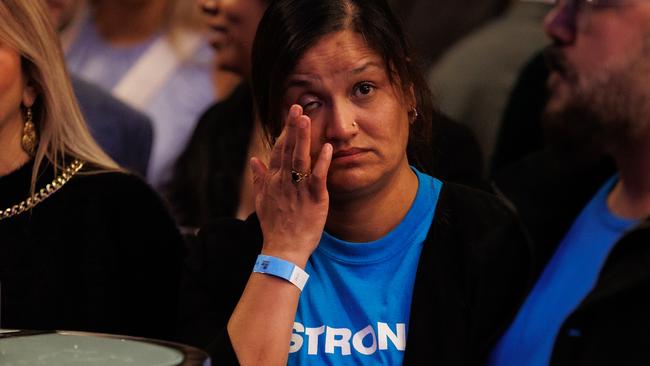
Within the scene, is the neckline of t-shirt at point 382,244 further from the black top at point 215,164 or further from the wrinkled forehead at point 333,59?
the black top at point 215,164

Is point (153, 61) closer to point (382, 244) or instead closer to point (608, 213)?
point (608, 213)

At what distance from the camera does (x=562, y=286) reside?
237 cm

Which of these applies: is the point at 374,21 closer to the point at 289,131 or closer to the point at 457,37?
the point at 289,131

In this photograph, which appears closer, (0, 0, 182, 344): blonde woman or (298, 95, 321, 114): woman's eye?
(298, 95, 321, 114): woman's eye

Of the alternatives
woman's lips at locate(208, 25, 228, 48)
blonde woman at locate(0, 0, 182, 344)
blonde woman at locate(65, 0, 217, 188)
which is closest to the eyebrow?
blonde woman at locate(0, 0, 182, 344)

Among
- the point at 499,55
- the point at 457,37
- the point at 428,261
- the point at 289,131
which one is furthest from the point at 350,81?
the point at 457,37

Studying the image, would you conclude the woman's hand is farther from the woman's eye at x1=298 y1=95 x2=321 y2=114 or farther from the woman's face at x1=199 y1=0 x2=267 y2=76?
the woman's face at x1=199 y1=0 x2=267 y2=76

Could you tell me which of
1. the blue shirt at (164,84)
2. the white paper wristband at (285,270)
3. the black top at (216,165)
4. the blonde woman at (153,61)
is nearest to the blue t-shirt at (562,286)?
the white paper wristband at (285,270)

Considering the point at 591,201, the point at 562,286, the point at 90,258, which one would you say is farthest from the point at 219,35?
the point at 562,286

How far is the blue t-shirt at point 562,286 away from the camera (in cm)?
224

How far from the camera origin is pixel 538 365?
225 cm

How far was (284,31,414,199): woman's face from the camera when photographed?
206 cm

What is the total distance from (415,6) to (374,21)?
7.43ft

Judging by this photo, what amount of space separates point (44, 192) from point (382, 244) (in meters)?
0.79
